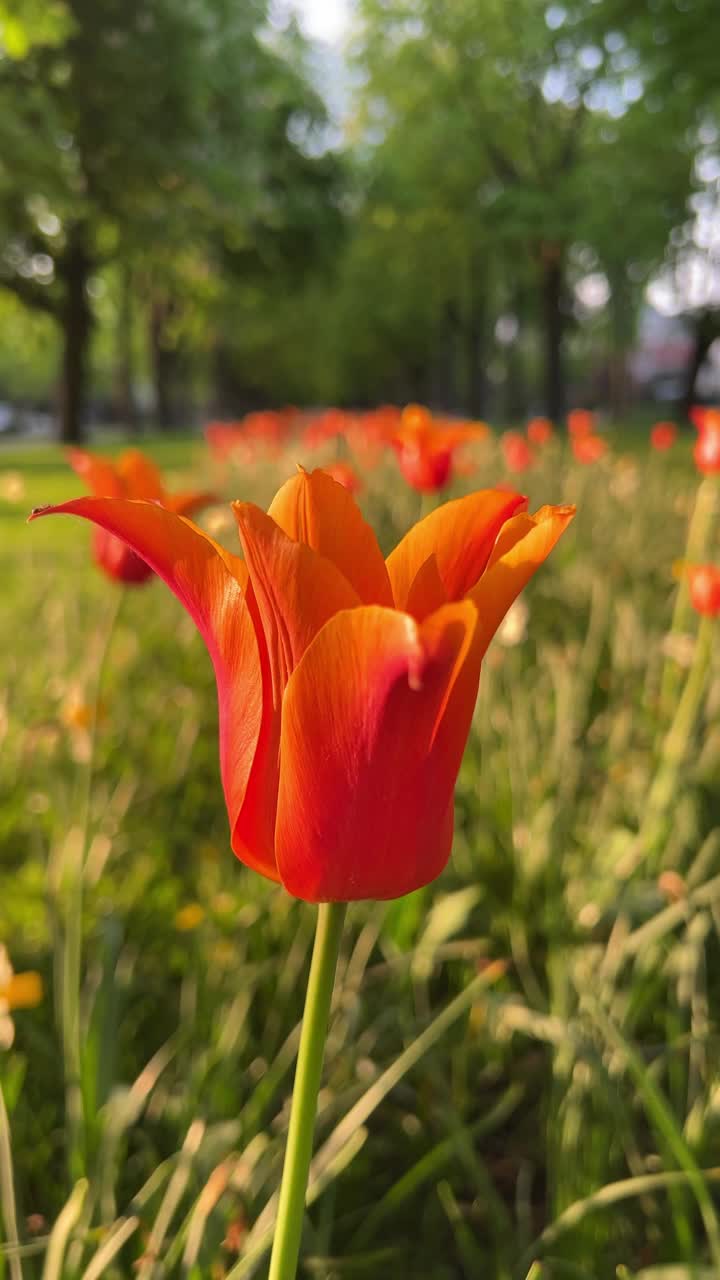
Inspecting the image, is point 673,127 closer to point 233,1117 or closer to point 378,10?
point 378,10

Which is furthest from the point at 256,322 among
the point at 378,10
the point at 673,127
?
the point at 673,127

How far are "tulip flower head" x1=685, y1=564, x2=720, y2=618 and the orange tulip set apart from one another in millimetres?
1167

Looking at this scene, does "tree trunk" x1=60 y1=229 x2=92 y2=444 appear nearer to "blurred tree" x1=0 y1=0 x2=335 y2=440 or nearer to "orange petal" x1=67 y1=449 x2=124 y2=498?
"blurred tree" x1=0 y1=0 x2=335 y2=440

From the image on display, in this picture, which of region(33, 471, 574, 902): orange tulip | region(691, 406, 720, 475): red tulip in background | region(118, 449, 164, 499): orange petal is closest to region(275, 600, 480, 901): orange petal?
region(33, 471, 574, 902): orange tulip

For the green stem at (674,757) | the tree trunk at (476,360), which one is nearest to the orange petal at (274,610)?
Result: the green stem at (674,757)

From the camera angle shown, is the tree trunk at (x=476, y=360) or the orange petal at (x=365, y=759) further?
the tree trunk at (x=476, y=360)

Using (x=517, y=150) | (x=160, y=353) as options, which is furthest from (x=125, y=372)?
(x=517, y=150)

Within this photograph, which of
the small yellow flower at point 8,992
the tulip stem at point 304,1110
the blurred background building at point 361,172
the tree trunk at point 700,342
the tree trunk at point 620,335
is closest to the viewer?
the tulip stem at point 304,1110

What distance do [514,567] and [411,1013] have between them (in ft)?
4.05

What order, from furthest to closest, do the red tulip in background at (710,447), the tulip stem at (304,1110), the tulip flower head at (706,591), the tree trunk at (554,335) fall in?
the tree trunk at (554,335) → the red tulip in background at (710,447) → the tulip flower head at (706,591) → the tulip stem at (304,1110)

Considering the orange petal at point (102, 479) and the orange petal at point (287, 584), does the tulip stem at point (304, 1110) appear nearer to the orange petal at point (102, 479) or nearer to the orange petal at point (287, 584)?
the orange petal at point (287, 584)

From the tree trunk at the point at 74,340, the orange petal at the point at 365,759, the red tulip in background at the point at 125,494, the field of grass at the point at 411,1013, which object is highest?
the tree trunk at the point at 74,340

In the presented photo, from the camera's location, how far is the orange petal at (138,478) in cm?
142

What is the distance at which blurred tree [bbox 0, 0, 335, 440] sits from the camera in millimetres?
13164
